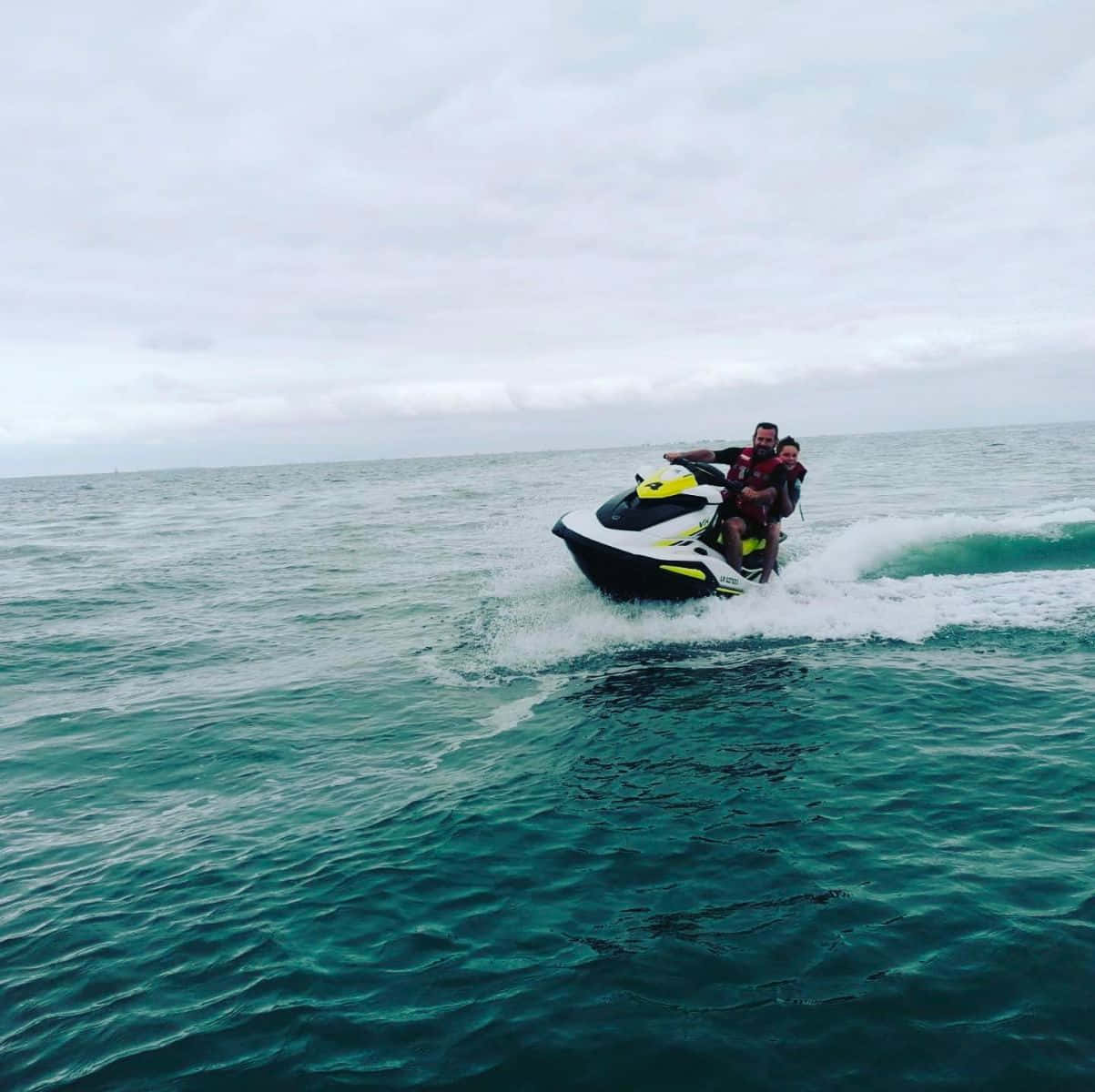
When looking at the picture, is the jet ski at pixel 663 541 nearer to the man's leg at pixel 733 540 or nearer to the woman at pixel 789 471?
the man's leg at pixel 733 540

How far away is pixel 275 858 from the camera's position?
18.0 feet

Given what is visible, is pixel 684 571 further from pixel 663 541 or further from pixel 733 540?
pixel 733 540

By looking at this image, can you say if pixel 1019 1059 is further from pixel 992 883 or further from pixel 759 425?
pixel 759 425

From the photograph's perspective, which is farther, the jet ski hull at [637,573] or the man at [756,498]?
the man at [756,498]

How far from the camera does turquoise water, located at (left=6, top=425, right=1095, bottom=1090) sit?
3682 mm

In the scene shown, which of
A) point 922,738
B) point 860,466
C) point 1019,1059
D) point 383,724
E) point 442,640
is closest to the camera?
point 1019,1059

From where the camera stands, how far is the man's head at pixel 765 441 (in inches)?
412

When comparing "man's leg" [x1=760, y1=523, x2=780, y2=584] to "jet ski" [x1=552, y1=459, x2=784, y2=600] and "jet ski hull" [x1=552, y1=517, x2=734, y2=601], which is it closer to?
"jet ski" [x1=552, y1=459, x2=784, y2=600]

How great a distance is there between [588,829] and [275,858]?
2.17 m

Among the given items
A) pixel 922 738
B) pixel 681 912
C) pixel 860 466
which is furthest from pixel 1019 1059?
pixel 860 466

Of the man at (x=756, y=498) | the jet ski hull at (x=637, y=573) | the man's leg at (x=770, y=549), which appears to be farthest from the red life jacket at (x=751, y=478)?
the jet ski hull at (x=637, y=573)

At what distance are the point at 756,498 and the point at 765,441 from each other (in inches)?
30.1

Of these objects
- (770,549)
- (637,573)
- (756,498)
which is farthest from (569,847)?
(770,549)

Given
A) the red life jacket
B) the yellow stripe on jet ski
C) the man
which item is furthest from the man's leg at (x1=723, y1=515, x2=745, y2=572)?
the yellow stripe on jet ski
